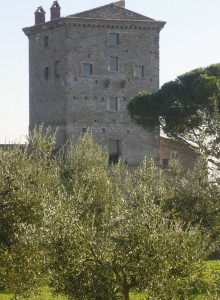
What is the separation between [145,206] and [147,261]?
167cm

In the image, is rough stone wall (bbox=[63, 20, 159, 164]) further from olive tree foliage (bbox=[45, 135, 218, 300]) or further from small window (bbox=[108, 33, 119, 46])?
olive tree foliage (bbox=[45, 135, 218, 300])

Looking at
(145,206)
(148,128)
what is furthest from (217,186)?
(148,128)

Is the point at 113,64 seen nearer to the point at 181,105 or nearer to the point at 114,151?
the point at 114,151

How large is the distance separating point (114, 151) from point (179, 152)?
4013 mm

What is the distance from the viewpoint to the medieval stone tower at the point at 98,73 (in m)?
57.0

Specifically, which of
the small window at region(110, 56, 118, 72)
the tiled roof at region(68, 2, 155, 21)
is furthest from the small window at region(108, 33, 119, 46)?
the tiled roof at region(68, 2, 155, 21)

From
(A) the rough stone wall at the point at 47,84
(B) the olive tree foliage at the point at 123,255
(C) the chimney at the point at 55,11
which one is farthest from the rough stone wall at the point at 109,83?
(B) the olive tree foliage at the point at 123,255

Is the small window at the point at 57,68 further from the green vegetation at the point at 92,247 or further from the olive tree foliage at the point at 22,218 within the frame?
A: the green vegetation at the point at 92,247

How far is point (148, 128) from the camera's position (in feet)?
178

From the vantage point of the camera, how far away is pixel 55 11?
192ft

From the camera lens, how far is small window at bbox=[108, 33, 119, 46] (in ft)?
191

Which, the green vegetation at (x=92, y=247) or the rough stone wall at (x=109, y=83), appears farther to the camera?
the rough stone wall at (x=109, y=83)

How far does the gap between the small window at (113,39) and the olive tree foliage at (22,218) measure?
2885 centimetres

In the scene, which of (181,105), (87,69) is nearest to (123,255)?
(181,105)
